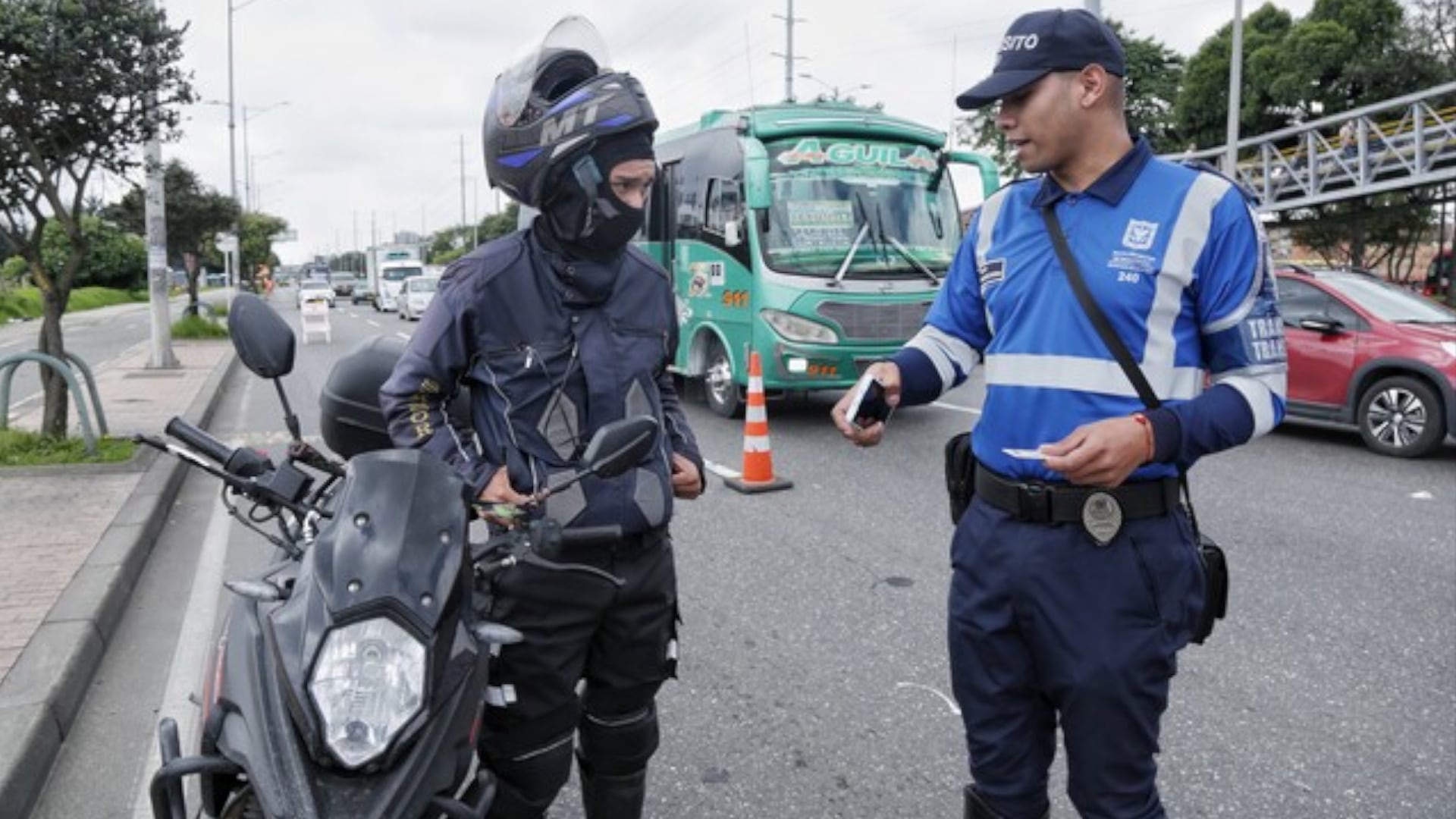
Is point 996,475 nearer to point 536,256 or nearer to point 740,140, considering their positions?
point 536,256

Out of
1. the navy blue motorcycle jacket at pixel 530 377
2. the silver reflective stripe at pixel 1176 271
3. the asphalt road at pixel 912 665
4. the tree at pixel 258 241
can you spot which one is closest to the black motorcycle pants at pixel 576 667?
the navy blue motorcycle jacket at pixel 530 377

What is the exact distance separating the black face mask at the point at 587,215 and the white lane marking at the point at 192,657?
1520 millimetres

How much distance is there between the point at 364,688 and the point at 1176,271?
5.37ft

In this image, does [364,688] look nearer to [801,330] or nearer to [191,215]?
[801,330]

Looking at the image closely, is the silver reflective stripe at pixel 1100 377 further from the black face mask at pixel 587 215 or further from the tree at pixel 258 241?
the tree at pixel 258 241

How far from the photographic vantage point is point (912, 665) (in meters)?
4.23

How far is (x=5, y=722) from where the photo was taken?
3402 mm

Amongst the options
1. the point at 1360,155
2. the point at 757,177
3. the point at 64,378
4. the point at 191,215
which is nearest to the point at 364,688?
the point at 64,378

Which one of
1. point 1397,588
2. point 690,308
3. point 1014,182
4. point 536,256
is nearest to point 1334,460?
point 1397,588

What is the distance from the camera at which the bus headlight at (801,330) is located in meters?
9.59

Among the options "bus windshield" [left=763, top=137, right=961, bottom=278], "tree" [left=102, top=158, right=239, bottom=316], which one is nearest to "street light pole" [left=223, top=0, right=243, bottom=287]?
"tree" [left=102, top=158, right=239, bottom=316]

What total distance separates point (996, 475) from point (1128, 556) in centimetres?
31

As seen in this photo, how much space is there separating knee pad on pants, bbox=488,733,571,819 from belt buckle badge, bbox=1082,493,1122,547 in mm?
1224

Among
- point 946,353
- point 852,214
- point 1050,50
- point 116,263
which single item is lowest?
point 946,353
